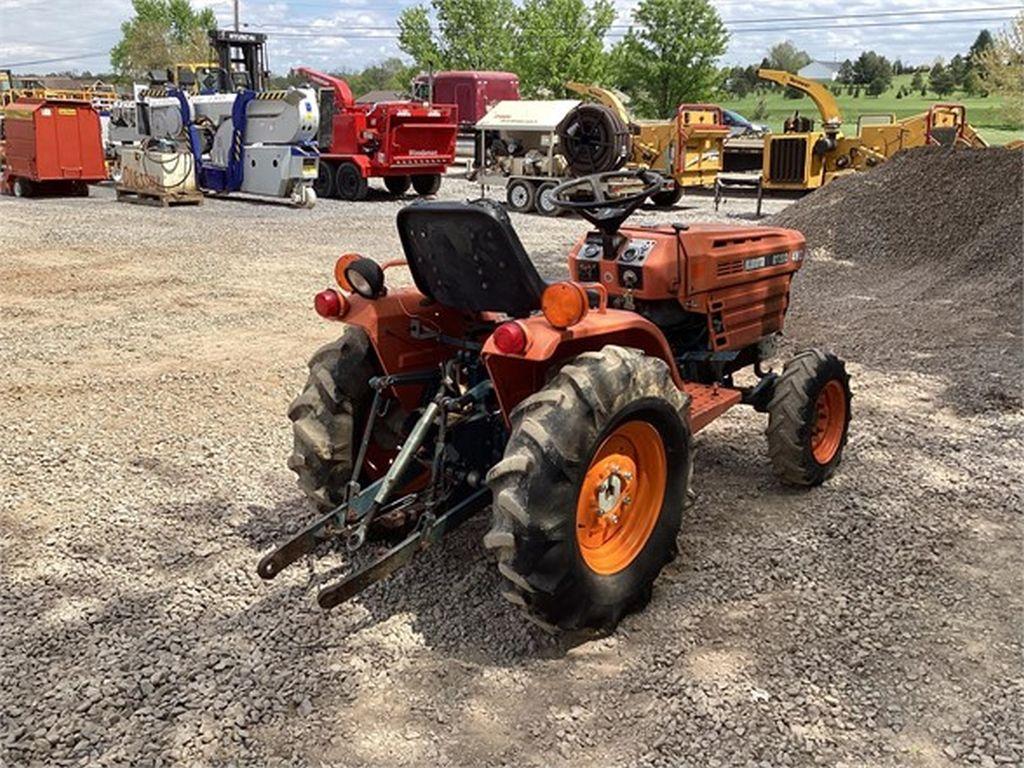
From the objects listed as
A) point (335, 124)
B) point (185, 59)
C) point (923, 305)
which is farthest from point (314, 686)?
point (185, 59)

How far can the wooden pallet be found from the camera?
56.4ft

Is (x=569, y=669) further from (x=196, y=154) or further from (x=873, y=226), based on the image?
(x=196, y=154)

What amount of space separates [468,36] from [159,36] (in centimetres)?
2595

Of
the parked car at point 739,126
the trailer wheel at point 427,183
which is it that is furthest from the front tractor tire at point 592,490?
the parked car at point 739,126

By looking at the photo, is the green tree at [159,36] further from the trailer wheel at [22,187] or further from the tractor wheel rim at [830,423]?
the tractor wheel rim at [830,423]

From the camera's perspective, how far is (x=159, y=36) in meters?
60.3

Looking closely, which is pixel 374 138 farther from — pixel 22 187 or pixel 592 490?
pixel 592 490

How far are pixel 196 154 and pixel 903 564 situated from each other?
16922mm

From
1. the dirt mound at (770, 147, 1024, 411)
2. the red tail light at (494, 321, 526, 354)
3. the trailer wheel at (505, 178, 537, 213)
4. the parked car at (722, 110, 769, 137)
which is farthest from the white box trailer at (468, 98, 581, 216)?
the red tail light at (494, 321, 526, 354)

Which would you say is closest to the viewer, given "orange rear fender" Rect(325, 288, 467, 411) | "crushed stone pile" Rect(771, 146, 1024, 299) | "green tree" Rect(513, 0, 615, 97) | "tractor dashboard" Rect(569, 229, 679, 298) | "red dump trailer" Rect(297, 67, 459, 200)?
"orange rear fender" Rect(325, 288, 467, 411)

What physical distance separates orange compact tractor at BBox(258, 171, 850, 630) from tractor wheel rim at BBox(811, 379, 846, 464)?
0.46 ft

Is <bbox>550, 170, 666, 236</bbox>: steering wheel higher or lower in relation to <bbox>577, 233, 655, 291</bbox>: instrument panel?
higher

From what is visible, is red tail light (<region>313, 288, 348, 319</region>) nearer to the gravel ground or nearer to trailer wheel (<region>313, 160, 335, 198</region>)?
the gravel ground

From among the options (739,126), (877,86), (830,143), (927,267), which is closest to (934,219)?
(927,267)
